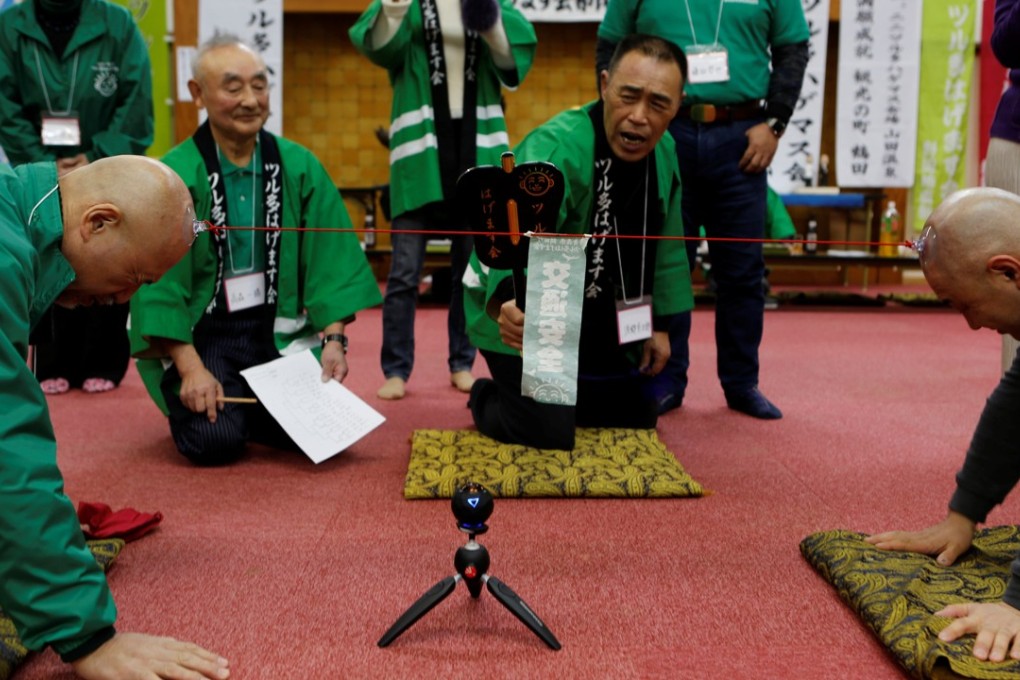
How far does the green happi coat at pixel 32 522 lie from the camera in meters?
1.05

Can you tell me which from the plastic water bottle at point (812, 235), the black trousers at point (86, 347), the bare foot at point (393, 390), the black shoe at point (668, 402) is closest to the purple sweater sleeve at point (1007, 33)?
the black shoe at point (668, 402)

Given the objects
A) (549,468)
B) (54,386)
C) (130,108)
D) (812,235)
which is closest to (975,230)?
(549,468)

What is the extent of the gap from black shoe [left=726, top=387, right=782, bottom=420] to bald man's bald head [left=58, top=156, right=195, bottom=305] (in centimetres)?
201

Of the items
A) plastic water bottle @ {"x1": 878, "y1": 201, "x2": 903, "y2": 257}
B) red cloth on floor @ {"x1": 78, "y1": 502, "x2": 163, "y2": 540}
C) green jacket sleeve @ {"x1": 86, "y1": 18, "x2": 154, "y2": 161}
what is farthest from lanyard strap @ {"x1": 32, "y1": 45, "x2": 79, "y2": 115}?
plastic water bottle @ {"x1": 878, "y1": 201, "x2": 903, "y2": 257}

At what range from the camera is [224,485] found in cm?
215

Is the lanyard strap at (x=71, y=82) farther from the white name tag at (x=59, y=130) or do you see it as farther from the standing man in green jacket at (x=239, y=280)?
the standing man in green jacket at (x=239, y=280)

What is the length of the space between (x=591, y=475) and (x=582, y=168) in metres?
0.75

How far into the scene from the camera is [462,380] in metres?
3.26

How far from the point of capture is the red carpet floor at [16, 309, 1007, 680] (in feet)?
4.33

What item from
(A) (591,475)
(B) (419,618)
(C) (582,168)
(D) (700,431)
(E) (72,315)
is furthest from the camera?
(E) (72,315)

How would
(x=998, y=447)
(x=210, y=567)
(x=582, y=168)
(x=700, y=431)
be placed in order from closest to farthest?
1. (x=998, y=447)
2. (x=210, y=567)
3. (x=582, y=168)
4. (x=700, y=431)

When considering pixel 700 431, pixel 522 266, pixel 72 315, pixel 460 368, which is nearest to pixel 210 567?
pixel 522 266

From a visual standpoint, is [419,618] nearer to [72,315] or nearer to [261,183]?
[261,183]

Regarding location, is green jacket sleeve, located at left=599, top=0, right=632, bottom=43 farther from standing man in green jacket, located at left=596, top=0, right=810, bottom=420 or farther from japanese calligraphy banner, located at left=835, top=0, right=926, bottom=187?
japanese calligraphy banner, located at left=835, top=0, right=926, bottom=187
